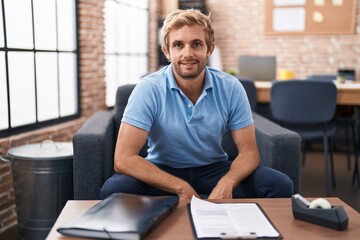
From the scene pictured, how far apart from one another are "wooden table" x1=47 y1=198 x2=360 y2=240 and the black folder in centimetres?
3

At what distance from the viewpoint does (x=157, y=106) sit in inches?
74.5

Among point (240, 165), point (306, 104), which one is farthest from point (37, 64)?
point (306, 104)

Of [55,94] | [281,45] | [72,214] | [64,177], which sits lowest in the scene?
[64,177]

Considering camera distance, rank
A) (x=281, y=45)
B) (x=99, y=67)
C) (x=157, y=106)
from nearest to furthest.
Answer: (x=157, y=106)
(x=99, y=67)
(x=281, y=45)

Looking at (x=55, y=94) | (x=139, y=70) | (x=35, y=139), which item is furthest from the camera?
(x=139, y=70)

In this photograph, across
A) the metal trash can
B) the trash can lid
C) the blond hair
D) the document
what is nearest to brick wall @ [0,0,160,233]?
the trash can lid

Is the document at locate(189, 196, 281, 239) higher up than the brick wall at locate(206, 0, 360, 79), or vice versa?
the brick wall at locate(206, 0, 360, 79)

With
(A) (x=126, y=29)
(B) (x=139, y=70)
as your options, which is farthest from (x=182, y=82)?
(B) (x=139, y=70)

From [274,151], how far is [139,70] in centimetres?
373

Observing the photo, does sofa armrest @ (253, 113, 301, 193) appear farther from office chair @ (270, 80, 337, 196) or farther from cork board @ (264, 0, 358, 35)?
cork board @ (264, 0, 358, 35)

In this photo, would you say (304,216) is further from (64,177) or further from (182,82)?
(64,177)

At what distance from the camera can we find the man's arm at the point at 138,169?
174cm

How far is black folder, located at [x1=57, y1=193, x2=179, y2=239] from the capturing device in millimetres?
1072

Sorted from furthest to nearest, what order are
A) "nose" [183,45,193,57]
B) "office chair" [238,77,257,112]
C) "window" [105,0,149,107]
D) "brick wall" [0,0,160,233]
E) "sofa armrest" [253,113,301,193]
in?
"window" [105,0,149,107] < "office chair" [238,77,257,112] < "brick wall" [0,0,160,233] < "sofa armrest" [253,113,301,193] < "nose" [183,45,193,57]
